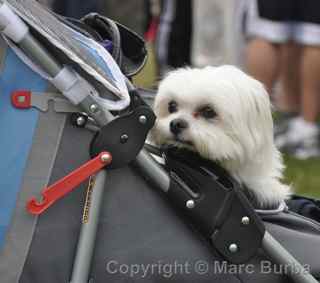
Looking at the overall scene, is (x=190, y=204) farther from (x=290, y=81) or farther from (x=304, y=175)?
(x=290, y=81)

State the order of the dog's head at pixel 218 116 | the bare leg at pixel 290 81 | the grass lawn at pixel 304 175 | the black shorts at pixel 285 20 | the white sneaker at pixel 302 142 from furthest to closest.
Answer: the bare leg at pixel 290 81 → the white sneaker at pixel 302 142 → the black shorts at pixel 285 20 → the grass lawn at pixel 304 175 → the dog's head at pixel 218 116

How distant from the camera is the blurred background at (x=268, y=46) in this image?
4.99 m

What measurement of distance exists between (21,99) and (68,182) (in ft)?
0.73

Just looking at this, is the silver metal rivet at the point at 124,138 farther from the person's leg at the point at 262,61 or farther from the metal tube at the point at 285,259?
the person's leg at the point at 262,61

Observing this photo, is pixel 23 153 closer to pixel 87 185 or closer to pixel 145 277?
pixel 87 185

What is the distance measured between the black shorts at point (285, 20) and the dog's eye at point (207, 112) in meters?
2.41

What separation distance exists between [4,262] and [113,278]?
26 cm

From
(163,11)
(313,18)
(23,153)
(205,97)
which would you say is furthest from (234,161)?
(163,11)

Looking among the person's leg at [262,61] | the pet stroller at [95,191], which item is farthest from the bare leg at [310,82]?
the pet stroller at [95,191]

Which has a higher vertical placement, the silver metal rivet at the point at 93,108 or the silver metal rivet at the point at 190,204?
the silver metal rivet at the point at 93,108

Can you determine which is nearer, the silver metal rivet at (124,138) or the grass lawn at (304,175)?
the silver metal rivet at (124,138)

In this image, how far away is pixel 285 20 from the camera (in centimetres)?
502

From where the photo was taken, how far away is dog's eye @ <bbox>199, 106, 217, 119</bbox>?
257 cm

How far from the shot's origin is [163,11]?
6117mm
